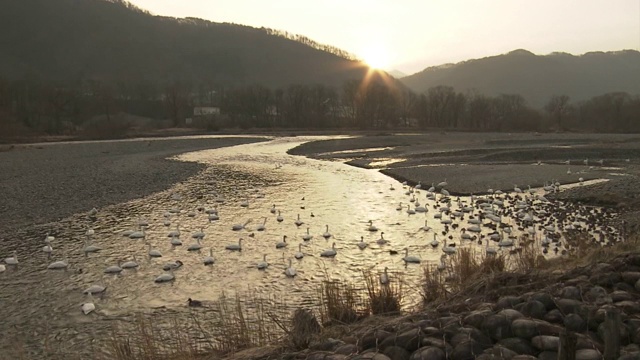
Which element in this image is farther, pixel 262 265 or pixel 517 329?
pixel 262 265

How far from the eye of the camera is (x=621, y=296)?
5941 millimetres

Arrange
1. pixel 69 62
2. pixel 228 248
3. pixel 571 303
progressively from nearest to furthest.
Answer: pixel 571 303 < pixel 228 248 < pixel 69 62

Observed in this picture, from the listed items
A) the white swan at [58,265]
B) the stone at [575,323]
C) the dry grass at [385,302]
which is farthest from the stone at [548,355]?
the white swan at [58,265]

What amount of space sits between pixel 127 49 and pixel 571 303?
201 metres

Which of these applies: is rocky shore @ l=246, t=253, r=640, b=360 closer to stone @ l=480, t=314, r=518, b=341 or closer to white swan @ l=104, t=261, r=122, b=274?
stone @ l=480, t=314, r=518, b=341

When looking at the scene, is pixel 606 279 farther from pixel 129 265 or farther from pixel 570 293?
pixel 129 265

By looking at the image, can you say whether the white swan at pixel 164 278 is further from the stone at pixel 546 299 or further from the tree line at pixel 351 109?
the tree line at pixel 351 109

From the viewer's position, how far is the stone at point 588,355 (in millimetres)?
4473

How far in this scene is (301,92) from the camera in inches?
4358

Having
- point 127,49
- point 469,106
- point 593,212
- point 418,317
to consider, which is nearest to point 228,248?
point 418,317

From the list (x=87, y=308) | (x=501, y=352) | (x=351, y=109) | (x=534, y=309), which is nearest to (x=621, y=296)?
(x=534, y=309)

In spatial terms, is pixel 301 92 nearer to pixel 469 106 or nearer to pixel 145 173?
pixel 469 106

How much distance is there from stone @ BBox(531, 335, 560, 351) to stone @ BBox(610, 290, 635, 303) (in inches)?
61.1

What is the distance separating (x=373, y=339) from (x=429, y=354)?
3.10ft
